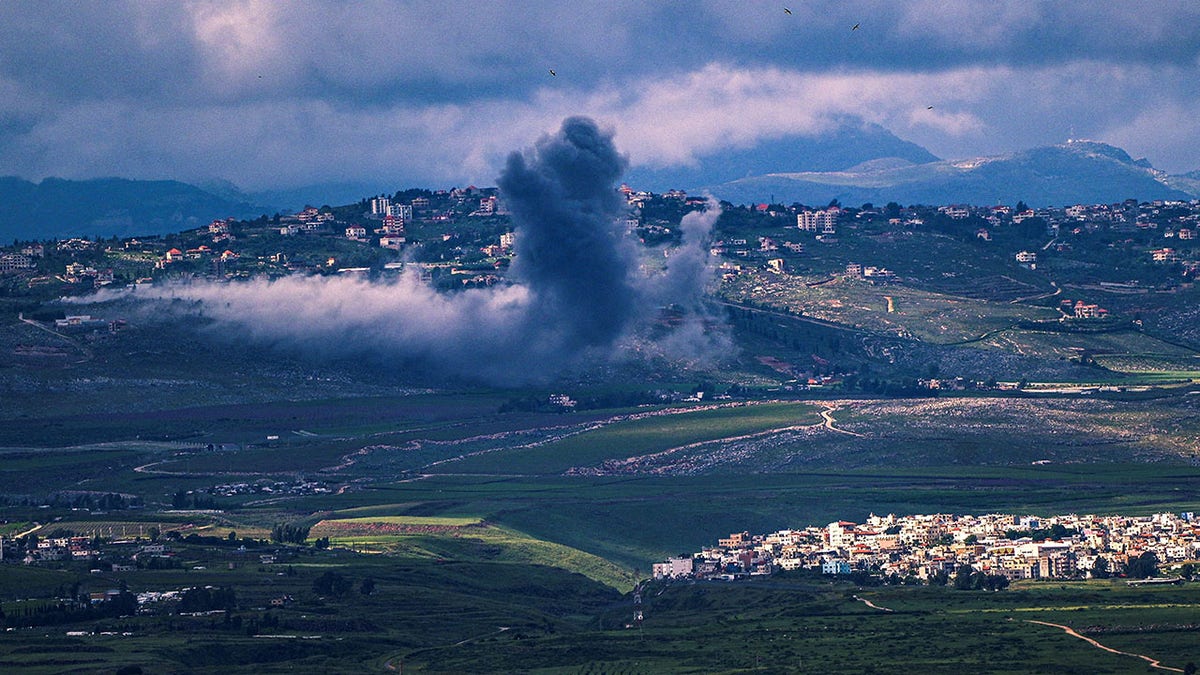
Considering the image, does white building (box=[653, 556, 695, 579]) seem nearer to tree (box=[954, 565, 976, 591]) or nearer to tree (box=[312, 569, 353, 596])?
tree (box=[954, 565, 976, 591])

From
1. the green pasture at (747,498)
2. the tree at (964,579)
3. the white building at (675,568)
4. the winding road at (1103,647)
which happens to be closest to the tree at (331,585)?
the white building at (675,568)

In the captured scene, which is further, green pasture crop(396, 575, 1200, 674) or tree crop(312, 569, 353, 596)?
tree crop(312, 569, 353, 596)

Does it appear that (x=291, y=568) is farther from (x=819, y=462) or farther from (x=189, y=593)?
(x=819, y=462)

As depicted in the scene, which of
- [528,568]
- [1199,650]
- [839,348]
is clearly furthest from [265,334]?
[1199,650]

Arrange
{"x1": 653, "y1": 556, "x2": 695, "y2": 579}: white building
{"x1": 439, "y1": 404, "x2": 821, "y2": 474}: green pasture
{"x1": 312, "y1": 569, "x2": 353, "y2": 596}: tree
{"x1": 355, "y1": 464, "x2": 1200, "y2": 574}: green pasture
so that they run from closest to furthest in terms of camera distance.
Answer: {"x1": 312, "y1": 569, "x2": 353, "y2": 596}: tree
{"x1": 653, "y1": 556, "x2": 695, "y2": 579}: white building
{"x1": 355, "y1": 464, "x2": 1200, "y2": 574}: green pasture
{"x1": 439, "y1": 404, "x2": 821, "y2": 474}: green pasture

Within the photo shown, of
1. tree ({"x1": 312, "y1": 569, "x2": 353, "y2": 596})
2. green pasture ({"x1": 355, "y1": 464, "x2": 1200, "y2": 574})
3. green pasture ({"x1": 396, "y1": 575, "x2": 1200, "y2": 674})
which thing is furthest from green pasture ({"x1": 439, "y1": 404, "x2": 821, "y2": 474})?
green pasture ({"x1": 396, "y1": 575, "x2": 1200, "y2": 674})

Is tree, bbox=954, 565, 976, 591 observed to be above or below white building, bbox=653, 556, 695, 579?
below

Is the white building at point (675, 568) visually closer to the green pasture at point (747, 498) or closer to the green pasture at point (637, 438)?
the green pasture at point (747, 498)

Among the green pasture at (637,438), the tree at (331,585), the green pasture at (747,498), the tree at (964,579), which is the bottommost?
the tree at (964,579)

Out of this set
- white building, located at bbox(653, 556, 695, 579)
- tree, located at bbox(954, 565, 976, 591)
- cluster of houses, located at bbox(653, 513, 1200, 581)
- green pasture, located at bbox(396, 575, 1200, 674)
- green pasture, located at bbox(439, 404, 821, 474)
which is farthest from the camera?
green pasture, located at bbox(439, 404, 821, 474)
